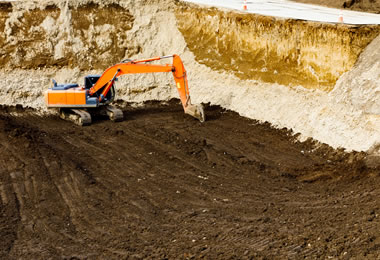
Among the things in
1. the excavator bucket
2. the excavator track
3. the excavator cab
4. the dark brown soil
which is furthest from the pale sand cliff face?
the dark brown soil

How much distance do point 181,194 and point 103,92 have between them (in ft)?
24.6

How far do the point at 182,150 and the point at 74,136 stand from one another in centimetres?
394

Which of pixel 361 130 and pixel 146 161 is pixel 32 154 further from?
pixel 361 130

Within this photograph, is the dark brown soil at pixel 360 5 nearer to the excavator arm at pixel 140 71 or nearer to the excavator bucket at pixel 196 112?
the excavator bucket at pixel 196 112

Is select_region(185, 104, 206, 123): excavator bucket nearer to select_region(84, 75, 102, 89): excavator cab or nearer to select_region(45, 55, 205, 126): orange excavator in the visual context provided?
select_region(45, 55, 205, 126): orange excavator

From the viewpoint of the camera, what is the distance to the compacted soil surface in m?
10.2

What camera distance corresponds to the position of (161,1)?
80.0ft

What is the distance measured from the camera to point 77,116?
19.4 m

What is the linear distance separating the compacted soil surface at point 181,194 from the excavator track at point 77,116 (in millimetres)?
333

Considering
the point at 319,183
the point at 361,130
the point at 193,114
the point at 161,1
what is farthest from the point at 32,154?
the point at 161,1

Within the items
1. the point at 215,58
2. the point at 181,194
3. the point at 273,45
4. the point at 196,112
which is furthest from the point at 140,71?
the point at 181,194

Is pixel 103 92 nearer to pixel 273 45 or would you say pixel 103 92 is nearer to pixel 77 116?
pixel 77 116

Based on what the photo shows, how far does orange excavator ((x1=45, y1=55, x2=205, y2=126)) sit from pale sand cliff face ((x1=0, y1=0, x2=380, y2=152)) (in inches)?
91.6

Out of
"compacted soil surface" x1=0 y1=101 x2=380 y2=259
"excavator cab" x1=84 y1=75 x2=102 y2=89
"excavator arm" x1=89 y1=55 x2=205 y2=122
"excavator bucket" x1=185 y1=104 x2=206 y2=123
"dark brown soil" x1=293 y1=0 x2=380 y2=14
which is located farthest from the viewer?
"dark brown soil" x1=293 y1=0 x2=380 y2=14
